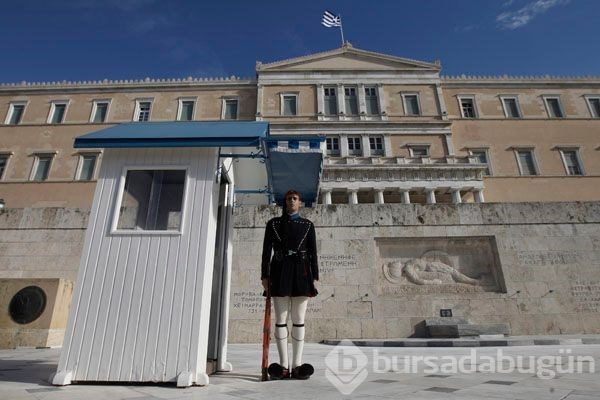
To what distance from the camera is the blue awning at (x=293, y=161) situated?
4.86m

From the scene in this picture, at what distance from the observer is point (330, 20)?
1346 inches

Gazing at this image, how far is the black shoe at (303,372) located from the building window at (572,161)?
38053 mm

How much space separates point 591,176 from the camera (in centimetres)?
3142

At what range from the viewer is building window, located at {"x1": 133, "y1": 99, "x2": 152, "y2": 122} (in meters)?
34.5

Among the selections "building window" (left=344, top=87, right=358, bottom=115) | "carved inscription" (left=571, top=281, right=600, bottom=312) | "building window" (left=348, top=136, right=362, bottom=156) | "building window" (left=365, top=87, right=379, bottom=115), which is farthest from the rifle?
"building window" (left=365, top=87, right=379, bottom=115)

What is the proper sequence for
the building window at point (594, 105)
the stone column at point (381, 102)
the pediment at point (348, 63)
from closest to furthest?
the stone column at point (381, 102) < the building window at point (594, 105) < the pediment at point (348, 63)

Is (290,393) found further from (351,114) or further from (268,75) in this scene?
(268,75)

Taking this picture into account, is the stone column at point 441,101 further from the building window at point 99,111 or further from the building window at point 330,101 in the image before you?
the building window at point 99,111

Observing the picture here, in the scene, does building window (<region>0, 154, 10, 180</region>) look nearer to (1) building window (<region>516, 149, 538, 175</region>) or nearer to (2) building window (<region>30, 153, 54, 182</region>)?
(2) building window (<region>30, 153, 54, 182</region>)

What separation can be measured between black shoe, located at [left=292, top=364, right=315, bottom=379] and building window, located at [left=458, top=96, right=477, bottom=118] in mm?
36235

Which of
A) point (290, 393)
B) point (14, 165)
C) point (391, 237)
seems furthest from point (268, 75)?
point (290, 393)

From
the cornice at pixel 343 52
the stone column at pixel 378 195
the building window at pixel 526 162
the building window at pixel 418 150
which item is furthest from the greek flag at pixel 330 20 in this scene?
the building window at pixel 526 162

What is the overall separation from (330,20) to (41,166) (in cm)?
3197

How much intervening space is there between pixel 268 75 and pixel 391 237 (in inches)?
1163
